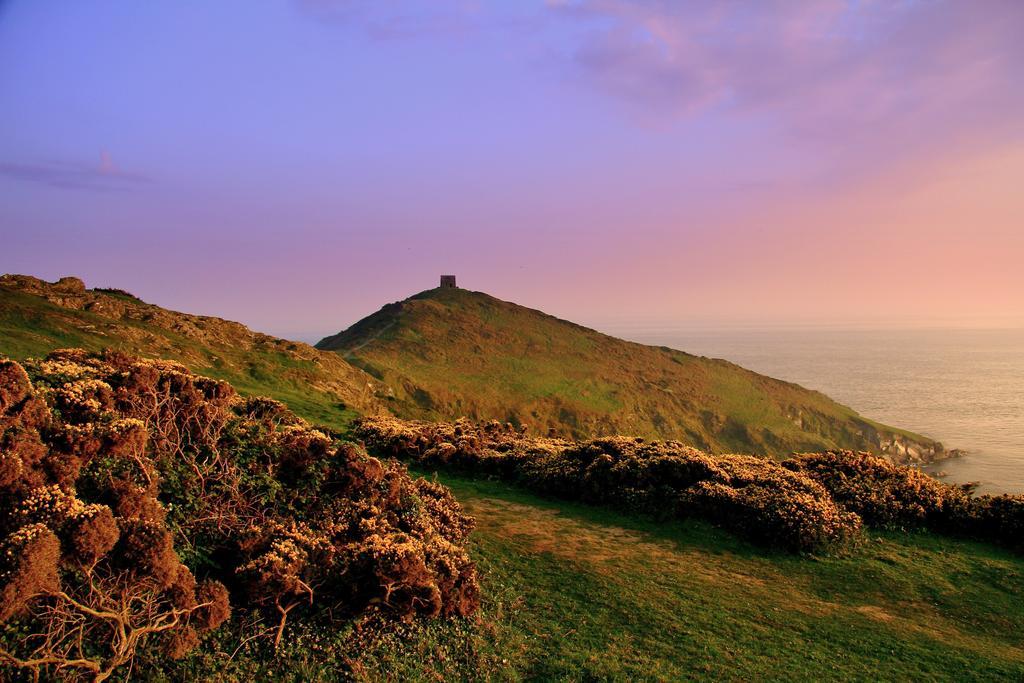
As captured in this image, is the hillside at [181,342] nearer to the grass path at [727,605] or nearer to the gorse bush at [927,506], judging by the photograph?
the grass path at [727,605]

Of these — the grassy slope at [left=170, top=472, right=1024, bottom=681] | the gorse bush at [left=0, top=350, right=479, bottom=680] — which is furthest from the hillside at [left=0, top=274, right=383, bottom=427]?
the grassy slope at [left=170, top=472, right=1024, bottom=681]

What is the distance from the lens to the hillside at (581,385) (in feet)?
225

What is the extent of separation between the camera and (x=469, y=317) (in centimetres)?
9806

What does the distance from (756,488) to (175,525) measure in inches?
539

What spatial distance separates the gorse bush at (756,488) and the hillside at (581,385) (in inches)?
1566

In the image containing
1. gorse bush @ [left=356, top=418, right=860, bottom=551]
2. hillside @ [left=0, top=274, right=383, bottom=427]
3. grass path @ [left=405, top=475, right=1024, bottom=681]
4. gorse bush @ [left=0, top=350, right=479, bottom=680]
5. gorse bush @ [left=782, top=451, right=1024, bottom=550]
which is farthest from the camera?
hillside @ [left=0, top=274, right=383, bottom=427]

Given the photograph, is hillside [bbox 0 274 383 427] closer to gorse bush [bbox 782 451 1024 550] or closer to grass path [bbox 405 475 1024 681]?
grass path [bbox 405 475 1024 681]

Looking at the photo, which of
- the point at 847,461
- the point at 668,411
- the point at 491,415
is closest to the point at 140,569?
the point at 847,461

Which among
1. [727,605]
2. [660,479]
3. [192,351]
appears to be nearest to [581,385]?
[192,351]

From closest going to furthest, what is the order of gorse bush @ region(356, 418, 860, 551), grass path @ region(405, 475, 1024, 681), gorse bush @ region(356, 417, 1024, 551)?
grass path @ region(405, 475, 1024, 681) < gorse bush @ region(356, 418, 860, 551) < gorse bush @ region(356, 417, 1024, 551)

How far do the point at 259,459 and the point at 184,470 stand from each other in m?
1.50

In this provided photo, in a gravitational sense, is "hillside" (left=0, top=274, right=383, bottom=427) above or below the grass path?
above

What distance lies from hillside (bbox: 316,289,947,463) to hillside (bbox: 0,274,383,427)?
53.8 ft

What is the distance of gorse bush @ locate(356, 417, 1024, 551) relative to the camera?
14.9 metres
